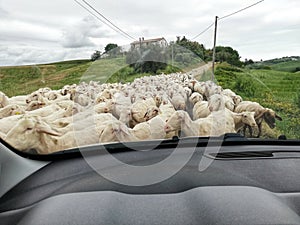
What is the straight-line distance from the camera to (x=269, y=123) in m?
2.13

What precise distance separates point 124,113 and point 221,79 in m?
0.87

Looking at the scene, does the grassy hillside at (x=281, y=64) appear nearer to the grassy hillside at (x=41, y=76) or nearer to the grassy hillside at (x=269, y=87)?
the grassy hillside at (x=269, y=87)

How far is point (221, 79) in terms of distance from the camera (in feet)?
7.74

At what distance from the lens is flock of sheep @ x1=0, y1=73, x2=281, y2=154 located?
1.60 meters

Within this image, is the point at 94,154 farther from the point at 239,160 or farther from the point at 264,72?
the point at 264,72

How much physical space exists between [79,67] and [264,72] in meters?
1.47

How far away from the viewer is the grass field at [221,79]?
1878 millimetres

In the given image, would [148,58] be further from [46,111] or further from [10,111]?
[10,111]

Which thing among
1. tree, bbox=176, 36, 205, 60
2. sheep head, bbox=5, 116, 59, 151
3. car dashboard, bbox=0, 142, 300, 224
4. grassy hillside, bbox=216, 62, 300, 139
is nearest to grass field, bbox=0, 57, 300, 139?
grassy hillside, bbox=216, 62, 300, 139

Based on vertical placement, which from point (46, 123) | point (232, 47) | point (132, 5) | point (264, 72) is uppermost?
point (132, 5)

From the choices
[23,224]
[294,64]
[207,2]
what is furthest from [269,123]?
[23,224]

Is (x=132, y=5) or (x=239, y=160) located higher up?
(x=132, y=5)

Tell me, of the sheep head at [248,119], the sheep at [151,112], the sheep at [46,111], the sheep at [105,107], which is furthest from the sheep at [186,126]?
the sheep at [46,111]

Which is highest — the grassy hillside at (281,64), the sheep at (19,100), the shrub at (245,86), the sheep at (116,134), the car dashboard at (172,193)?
the grassy hillside at (281,64)
